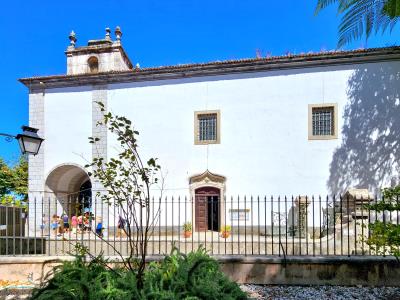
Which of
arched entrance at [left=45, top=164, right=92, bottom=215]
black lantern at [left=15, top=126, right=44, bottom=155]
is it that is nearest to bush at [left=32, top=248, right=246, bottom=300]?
black lantern at [left=15, top=126, right=44, bottom=155]

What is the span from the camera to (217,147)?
15164 millimetres

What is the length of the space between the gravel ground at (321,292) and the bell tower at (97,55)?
15352mm

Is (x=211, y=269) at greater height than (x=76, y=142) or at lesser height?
lesser

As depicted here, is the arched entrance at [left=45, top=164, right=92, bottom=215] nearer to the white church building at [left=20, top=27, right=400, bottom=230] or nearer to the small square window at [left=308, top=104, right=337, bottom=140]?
the white church building at [left=20, top=27, right=400, bottom=230]

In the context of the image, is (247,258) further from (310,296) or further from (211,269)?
(211,269)

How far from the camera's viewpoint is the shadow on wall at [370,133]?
1367 cm

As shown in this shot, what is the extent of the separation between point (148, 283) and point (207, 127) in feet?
41.2

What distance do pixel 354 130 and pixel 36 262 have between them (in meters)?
12.1

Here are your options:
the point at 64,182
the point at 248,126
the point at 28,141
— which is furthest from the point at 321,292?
the point at 64,182

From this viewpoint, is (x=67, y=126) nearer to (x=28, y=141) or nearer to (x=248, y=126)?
(x=248, y=126)

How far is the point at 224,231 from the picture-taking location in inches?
478

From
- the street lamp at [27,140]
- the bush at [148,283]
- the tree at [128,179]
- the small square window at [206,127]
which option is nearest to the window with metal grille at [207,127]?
the small square window at [206,127]

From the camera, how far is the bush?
9.41 ft

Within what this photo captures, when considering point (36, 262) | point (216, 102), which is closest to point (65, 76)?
point (216, 102)
